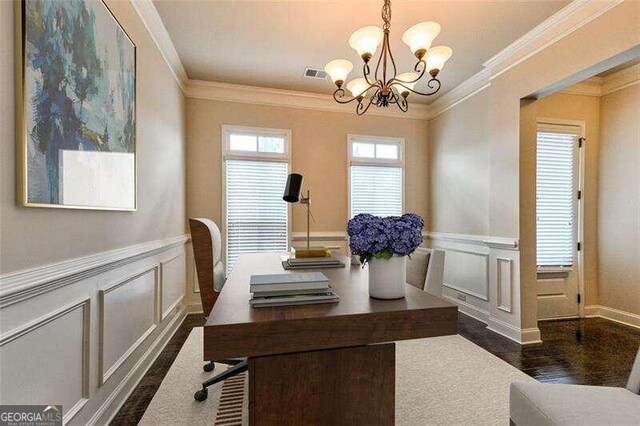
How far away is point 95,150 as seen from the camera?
1.59 metres

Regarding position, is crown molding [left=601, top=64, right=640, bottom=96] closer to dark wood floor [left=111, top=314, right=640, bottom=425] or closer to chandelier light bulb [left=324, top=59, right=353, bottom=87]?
dark wood floor [left=111, top=314, right=640, bottom=425]

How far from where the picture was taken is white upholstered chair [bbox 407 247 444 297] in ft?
6.61

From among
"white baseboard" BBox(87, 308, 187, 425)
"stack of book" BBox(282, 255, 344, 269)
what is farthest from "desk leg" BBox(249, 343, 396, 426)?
"white baseboard" BBox(87, 308, 187, 425)

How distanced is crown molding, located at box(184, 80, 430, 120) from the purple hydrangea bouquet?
3.28 m

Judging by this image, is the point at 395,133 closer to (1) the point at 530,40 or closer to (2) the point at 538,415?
(1) the point at 530,40

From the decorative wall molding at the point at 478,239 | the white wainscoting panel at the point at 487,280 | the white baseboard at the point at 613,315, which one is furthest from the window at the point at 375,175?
the white baseboard at the point at 613,315

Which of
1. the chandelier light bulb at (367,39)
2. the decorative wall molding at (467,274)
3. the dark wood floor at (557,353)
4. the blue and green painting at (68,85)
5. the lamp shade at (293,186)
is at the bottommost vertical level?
the dark wood floor at (557,353)

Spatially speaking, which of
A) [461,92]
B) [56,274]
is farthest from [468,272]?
[56,274]

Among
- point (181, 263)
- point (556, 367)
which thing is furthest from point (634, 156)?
point (181, 263)

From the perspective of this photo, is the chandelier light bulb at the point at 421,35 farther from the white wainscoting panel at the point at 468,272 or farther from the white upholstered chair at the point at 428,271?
the white wainscoting panel at the point at 468,272

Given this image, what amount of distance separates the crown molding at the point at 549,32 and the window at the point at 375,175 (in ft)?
5.19

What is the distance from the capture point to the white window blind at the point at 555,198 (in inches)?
137

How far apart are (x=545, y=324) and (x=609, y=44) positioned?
2.85 meters

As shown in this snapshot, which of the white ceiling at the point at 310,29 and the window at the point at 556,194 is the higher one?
the white ceiling at the point at 310,29
